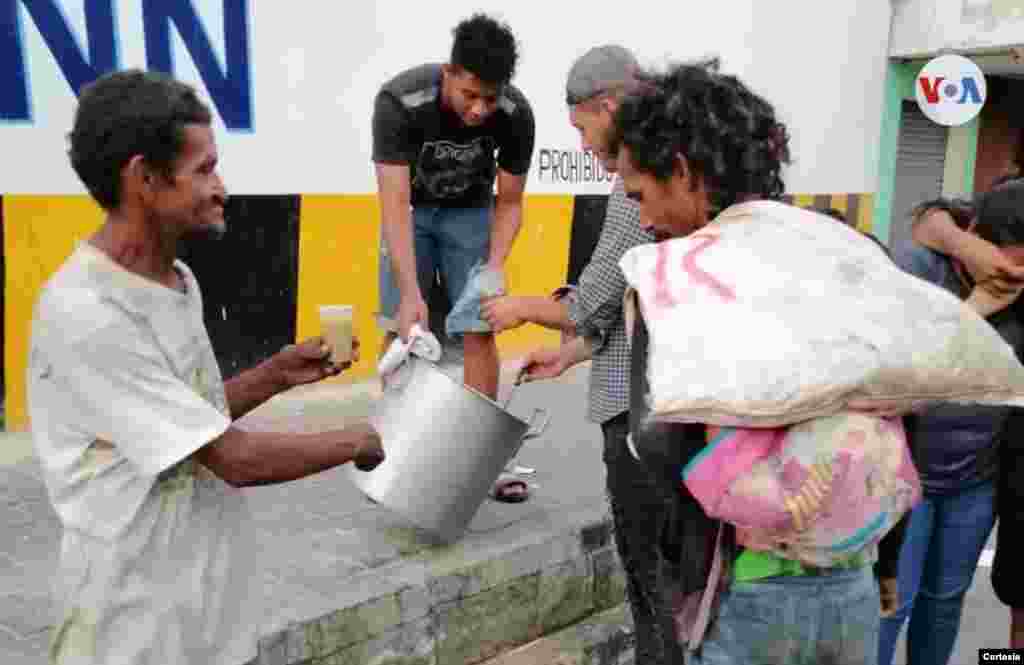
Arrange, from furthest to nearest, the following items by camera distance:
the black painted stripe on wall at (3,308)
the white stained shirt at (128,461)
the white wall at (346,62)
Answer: the white wall at (346,62), the black painted stripe on wall at (3,308), the white stained shirt at (128,461)

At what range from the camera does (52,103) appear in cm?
413

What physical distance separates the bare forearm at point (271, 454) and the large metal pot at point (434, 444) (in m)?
0.93

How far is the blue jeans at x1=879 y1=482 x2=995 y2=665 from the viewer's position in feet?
8.93

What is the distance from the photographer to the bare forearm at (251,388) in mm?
1976

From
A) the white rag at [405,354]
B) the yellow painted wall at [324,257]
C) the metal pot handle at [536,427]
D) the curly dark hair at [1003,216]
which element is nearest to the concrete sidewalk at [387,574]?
the metal pot handle at [536,427]

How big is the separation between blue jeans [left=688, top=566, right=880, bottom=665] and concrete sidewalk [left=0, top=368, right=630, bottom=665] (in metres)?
1.43

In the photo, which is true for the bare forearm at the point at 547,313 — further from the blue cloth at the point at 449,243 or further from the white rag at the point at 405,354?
the blue cloth at the point at 449,243

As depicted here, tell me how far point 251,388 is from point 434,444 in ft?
2.85

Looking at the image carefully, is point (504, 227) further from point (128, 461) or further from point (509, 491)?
point (128, 461)

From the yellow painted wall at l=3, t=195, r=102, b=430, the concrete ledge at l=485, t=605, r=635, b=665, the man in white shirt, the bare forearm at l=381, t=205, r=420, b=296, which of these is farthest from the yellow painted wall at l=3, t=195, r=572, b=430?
the man in white shirt

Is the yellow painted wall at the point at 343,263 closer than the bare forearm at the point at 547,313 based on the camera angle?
No

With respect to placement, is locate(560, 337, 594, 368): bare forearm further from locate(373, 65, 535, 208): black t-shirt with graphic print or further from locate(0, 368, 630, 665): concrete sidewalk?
locate(373, 65, 535, 208): black t-shirt with graphic print

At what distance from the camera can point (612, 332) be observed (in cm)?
245

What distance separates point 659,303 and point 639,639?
1.54 meters
